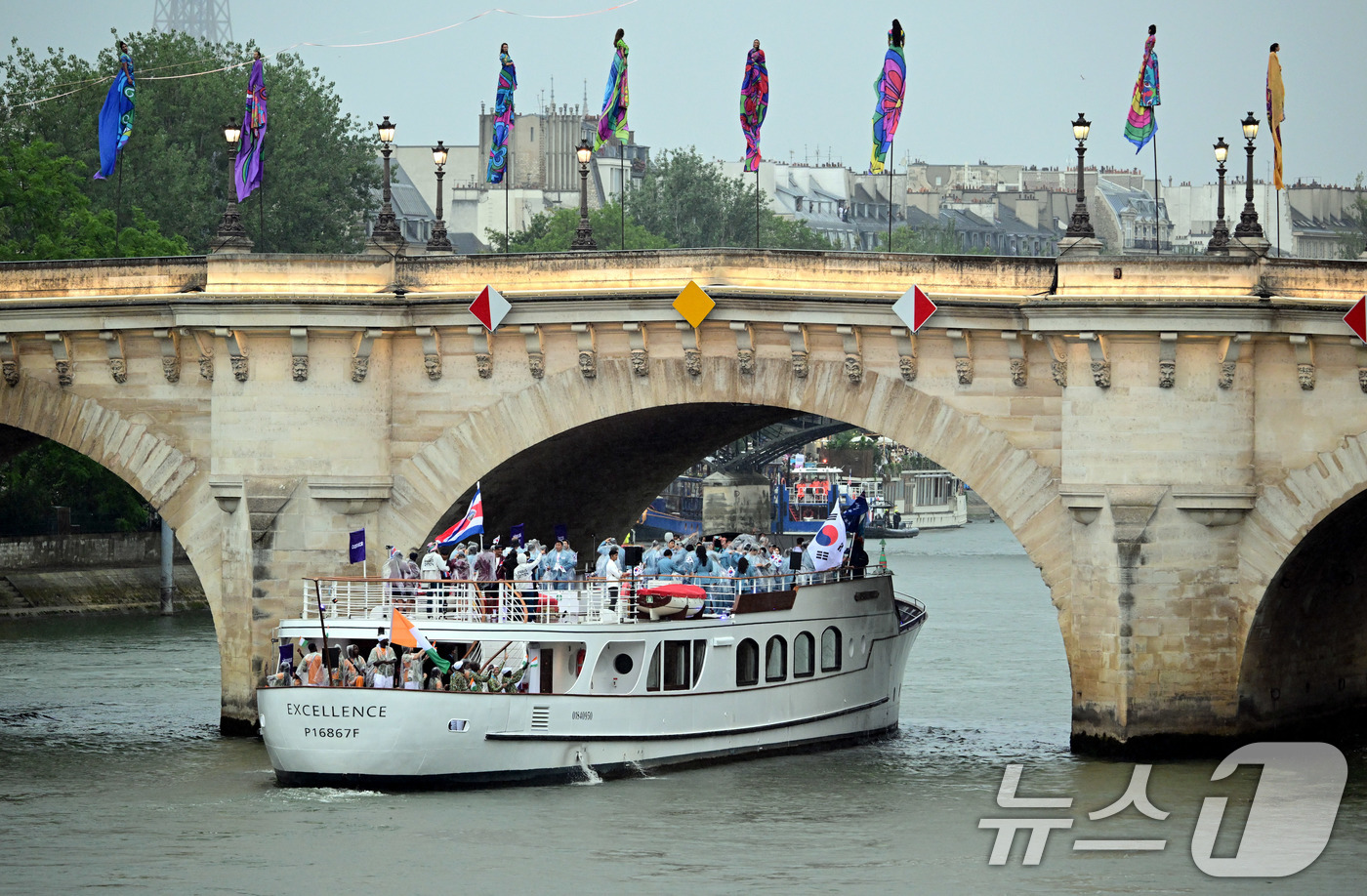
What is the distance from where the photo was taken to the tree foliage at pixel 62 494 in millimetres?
63438

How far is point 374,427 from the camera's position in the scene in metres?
37.7

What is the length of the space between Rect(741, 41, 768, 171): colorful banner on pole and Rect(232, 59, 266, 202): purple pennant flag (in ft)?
27.1

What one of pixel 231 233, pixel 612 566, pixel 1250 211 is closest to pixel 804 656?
pixel 612 566

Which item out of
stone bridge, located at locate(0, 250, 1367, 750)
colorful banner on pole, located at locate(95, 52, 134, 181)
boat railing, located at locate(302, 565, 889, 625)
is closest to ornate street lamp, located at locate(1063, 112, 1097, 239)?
stone bridge, located at locate(0, 250, 1367, 750)

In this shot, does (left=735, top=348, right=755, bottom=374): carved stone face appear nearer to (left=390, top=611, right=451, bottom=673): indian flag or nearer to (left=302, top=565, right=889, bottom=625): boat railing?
(left=302, top=565, right=889, bottom=625): boat railing

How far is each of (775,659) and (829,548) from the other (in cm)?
222

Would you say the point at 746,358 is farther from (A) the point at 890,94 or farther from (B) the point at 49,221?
(B) the point at 49,221

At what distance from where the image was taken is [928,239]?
4776 inches

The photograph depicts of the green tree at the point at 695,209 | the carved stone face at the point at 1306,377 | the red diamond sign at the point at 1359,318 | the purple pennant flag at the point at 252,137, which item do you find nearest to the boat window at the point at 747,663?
the carved stone face at the point at 1306,377

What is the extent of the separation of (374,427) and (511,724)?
6.72 m

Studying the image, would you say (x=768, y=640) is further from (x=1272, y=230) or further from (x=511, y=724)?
(x=1272, y=230)

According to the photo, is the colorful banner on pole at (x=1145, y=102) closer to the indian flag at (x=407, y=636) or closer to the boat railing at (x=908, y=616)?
the boat railing at (x=908, y=616)

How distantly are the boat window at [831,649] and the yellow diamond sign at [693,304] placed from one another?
559cm

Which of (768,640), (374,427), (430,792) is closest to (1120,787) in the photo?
(768,640)
